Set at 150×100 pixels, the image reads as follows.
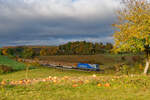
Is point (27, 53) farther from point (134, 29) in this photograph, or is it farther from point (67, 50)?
point (134, 29)

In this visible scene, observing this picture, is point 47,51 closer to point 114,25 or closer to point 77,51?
point 77,51

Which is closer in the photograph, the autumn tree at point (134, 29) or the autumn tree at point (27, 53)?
the autumn tree at point (134, 29)

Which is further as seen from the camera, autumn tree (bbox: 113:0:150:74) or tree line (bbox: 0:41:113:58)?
tree line (bbox: 0:41:113:58)

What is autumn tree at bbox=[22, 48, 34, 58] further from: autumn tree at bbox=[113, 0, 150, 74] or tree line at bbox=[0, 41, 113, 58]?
autumn tree at bbox=[113, 0, 150, 74]

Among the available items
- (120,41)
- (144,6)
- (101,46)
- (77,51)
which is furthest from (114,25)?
(101,46)

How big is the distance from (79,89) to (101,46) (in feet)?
226

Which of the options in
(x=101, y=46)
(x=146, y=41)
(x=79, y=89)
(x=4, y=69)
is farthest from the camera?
(x=101, y=46)

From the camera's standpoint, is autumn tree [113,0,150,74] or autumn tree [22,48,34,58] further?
autumn tree [22,48,34,58]

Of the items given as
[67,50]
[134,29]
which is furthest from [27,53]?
[134,29]

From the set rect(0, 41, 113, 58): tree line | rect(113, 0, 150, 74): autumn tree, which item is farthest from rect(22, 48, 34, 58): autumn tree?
rect(113, 0, 150, 74): autumn tree

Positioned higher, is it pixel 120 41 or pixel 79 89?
pixel 120 41

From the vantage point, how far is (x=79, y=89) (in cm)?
1081

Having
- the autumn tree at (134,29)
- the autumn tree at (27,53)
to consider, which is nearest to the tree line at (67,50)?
the autumn tree at (27,53)

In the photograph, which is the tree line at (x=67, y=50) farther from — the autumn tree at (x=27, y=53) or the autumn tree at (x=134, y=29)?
the autumn tree at (x=134, y=29)
